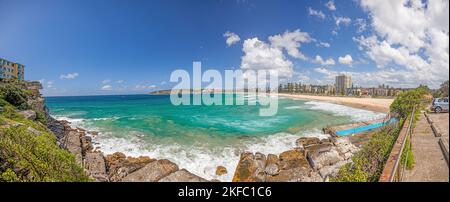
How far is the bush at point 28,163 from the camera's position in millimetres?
3229

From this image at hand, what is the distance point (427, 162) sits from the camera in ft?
13.2

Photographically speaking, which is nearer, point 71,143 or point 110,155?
point 110,155

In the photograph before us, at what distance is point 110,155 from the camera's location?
947cm

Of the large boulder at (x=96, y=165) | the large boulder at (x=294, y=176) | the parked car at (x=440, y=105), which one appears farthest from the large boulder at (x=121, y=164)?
the parked car at (x=440, y=105)

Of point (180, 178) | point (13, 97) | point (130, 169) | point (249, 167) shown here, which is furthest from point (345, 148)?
point (13, 97)

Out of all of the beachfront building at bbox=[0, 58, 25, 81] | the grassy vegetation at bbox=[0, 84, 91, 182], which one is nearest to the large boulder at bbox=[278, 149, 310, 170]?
the grassy vegetation at bbox=[0, 84, 91, 182]

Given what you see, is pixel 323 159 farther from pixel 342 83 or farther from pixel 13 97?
pixel 342 83

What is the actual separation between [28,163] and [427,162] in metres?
8.62

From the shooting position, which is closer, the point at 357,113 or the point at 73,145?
the point at 73,145

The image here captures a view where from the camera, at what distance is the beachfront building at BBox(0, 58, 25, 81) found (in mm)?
25156

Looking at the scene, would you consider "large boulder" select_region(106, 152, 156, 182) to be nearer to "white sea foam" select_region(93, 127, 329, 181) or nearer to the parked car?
"white sea foam" select_region(93, 127, 329, 181)
